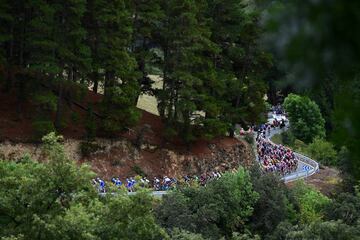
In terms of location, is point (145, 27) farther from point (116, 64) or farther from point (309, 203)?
point (309, 203)

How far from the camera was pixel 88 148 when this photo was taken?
98.0 ft

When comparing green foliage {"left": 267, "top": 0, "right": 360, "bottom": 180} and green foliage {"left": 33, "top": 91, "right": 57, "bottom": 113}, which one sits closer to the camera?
green foliage {"left": 267, "top": 0, "right": 360, "bottom": 180}

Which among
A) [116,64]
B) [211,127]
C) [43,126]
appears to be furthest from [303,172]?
[43,126]

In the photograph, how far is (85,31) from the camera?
28.9 meters

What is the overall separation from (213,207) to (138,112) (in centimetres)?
925

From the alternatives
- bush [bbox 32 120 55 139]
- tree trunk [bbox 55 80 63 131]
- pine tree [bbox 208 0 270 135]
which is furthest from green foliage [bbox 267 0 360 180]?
pine tree [bbox 208 0 270 135]

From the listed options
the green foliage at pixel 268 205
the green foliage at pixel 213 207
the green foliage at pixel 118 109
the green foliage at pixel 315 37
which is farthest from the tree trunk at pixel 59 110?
the green foliage at pixel 315 37

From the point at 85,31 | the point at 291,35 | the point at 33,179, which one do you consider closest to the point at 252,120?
the point at 85,31

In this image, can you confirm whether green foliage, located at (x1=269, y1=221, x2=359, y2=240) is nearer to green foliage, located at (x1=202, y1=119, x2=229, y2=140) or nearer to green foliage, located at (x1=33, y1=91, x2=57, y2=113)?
green foliage, located at (x1=33, y1=91, x2=57, y2=113)

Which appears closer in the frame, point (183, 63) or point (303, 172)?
point (183, 63)

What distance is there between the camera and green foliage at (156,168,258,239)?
2292 centimetres

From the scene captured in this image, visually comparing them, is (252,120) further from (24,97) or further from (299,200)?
(24,97)

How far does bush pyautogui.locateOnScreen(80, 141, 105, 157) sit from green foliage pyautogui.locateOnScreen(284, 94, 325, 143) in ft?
101

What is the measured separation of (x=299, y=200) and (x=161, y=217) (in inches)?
364
